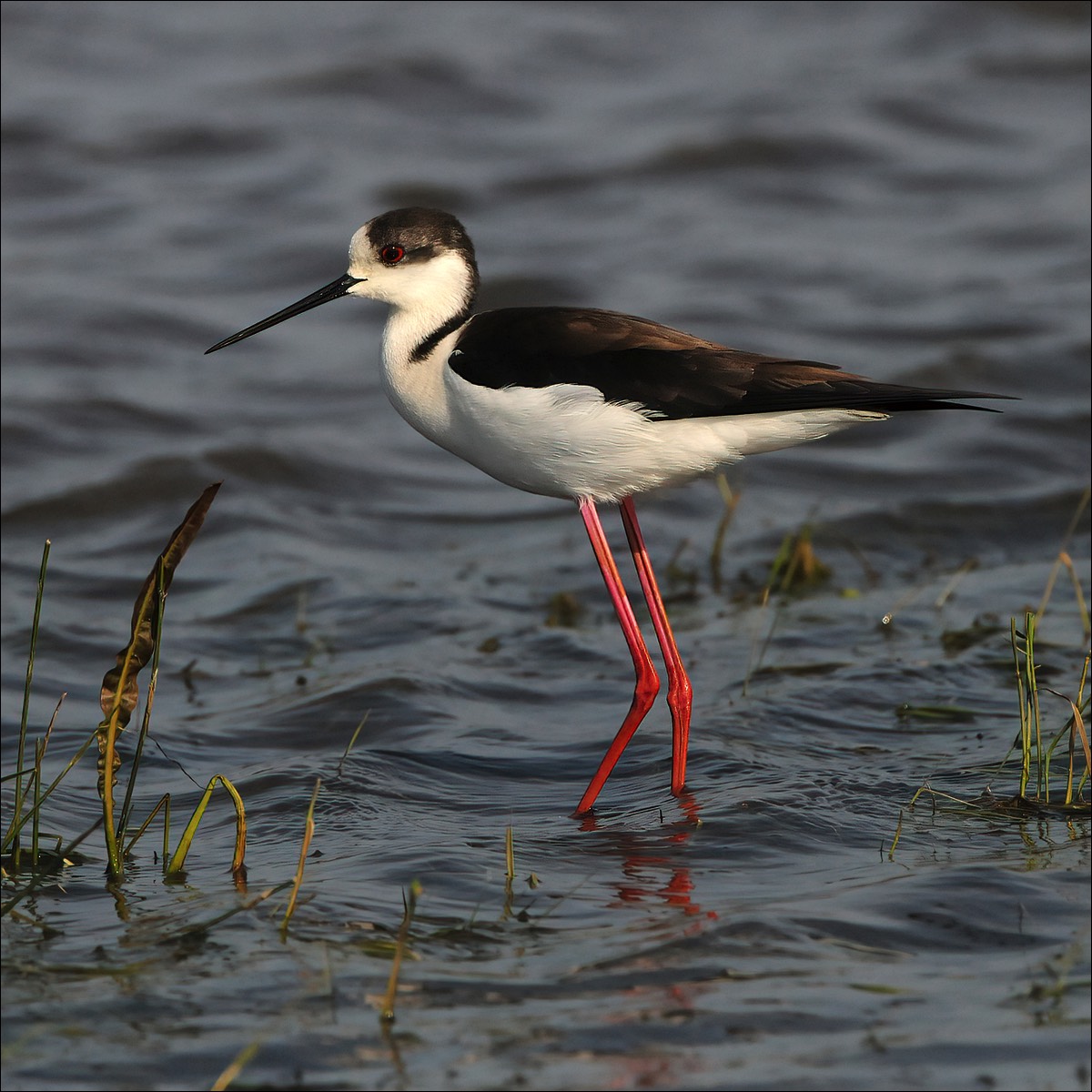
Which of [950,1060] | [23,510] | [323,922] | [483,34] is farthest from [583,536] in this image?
[483,34]

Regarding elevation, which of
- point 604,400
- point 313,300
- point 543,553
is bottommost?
point 543,553

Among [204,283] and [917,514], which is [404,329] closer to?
[917,514]

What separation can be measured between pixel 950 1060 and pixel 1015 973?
1.51 feet

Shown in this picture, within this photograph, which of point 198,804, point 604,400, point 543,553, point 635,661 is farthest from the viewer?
point 543,553

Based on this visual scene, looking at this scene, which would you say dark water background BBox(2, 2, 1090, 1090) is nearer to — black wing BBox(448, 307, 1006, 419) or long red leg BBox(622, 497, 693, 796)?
long red leg BBox(622, 497, 693, 796)

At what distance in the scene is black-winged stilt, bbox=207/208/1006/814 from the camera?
4867 mm

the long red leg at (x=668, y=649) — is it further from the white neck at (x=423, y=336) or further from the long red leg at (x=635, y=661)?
the white neck at (x=423, y=336)

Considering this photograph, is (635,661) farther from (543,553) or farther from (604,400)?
(543,553)

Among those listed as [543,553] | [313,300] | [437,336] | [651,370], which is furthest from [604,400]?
[543,553]

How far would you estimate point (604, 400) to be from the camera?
4938mm

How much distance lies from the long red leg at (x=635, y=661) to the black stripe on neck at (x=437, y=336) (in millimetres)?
718

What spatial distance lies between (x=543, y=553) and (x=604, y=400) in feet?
12.2

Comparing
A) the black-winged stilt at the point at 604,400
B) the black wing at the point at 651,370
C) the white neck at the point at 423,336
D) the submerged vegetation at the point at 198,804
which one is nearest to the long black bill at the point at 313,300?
the white neck at the point at 423,336

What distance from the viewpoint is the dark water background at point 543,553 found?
11.3 ft
